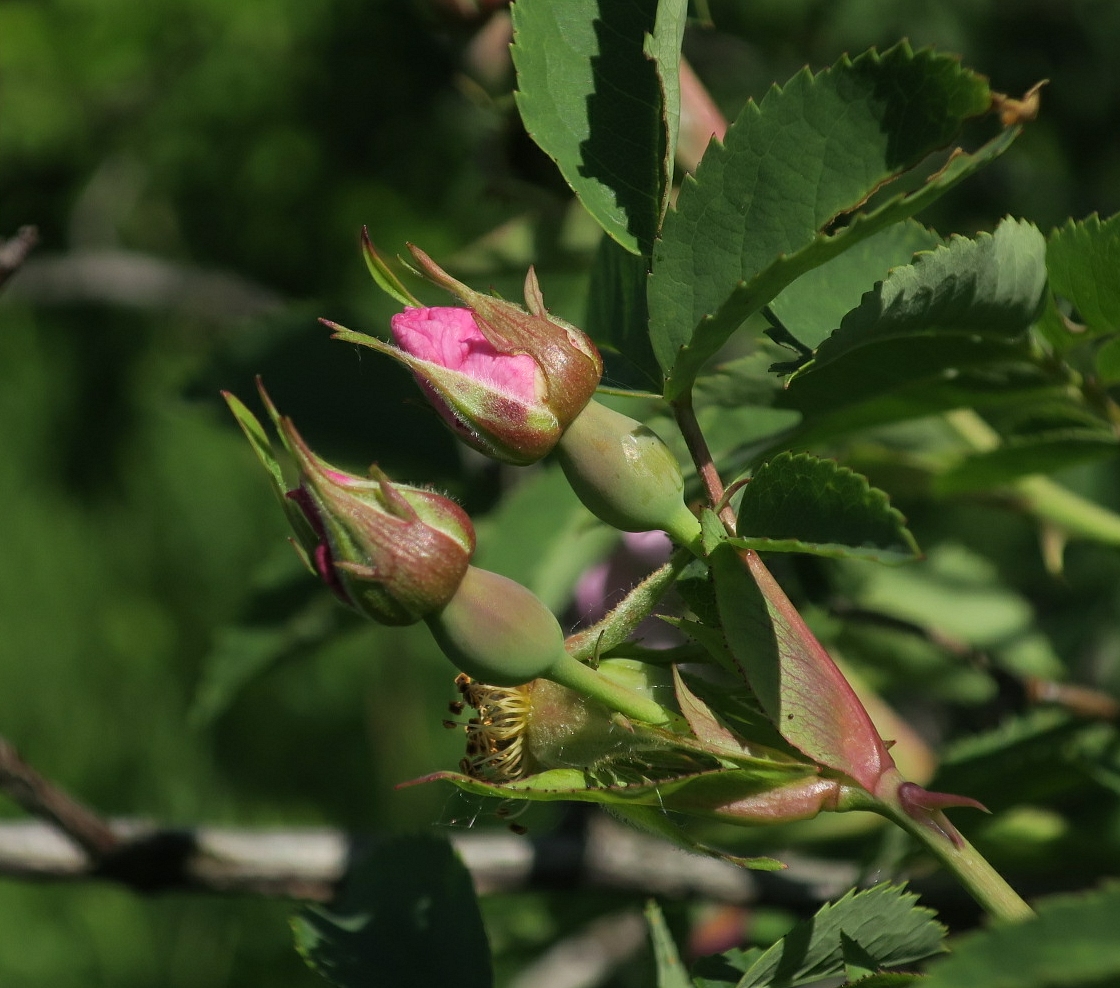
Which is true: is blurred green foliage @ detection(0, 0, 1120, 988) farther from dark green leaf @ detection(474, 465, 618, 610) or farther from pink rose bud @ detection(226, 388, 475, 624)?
pink rose bud @ detection(226, 388, 475, 624)

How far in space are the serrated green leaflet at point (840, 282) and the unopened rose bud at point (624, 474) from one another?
0.12 meters

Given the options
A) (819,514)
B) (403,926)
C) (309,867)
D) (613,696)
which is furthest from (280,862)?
(819,514)

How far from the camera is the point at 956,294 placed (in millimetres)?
513

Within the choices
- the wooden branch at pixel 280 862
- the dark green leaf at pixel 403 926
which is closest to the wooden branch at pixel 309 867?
the wooden branch at pixel 280 862

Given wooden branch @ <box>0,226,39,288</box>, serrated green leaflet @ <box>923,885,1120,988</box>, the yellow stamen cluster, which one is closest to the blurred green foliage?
wooden branch @ <box>0,226,39,288</box>

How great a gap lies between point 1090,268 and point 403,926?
0.50 m

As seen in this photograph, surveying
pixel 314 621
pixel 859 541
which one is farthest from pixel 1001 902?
pixel 314 621

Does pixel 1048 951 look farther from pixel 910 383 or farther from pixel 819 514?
pixel 910 383

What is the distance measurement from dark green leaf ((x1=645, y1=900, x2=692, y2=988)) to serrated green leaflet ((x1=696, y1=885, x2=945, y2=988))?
67mm

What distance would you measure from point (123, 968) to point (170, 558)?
110 cm

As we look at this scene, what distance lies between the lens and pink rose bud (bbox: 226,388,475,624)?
1.44 feet

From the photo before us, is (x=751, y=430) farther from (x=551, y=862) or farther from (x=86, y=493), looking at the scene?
(x=86, y=493)

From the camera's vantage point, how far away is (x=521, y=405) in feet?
1.53

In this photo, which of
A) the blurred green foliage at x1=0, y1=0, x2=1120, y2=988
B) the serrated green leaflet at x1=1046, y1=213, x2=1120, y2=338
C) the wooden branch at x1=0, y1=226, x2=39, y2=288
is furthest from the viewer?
the blurred green foliage at x1=0, y1=0, x2=1120, y2=988
